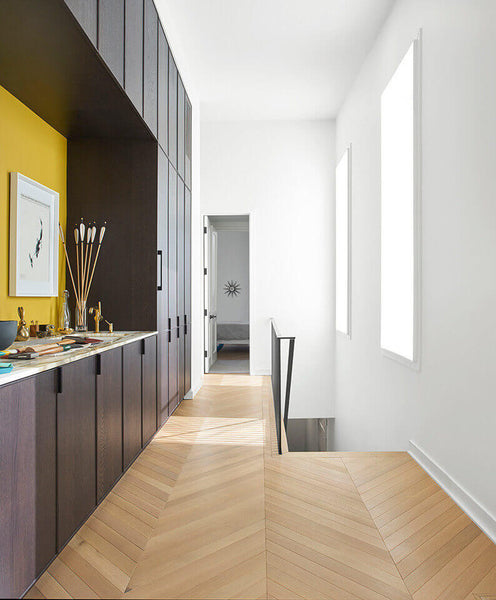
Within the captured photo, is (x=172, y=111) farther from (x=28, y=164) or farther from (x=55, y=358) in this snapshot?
(x=55, y=358)

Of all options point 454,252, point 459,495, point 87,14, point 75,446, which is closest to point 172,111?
point 87,14

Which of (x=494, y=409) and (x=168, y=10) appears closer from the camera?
(x=494, y=409)

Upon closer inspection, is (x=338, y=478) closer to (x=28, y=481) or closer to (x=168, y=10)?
(x=28, y=481)

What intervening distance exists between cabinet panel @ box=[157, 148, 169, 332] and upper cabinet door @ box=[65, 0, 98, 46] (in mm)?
1364

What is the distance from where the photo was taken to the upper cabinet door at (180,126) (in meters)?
4.36

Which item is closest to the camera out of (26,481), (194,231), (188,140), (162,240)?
(26,481)

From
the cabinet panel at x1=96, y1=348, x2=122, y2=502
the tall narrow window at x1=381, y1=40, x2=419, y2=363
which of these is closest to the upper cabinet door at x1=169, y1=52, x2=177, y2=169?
the tall narrow window at x1=381, y1=40, x2=419, y2=363

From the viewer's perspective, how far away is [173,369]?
4141 millimetres

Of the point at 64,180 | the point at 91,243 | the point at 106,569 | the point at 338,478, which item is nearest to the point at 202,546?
the point at 106,569

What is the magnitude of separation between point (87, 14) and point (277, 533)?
2.40 m

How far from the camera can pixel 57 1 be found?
187cm

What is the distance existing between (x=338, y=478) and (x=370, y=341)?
6.26ft

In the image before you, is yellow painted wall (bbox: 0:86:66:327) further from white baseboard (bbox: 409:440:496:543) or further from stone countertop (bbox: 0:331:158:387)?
white baseboard (bbox: 409:440:496:543)

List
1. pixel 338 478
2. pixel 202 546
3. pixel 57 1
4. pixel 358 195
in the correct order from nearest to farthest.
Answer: pixel 57 1, pixel 202 546, pixel 338 478, pixel 358 195
